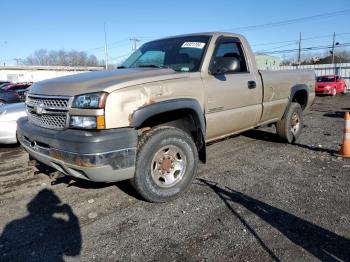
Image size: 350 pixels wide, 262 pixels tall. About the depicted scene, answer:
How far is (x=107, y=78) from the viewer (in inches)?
140

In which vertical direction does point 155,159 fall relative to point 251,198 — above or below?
above

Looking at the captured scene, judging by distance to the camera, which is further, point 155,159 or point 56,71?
point 56,71

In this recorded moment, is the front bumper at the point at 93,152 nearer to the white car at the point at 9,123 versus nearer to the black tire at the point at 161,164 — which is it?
the black tire at the point at 161,164

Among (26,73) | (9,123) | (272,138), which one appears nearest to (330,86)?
(272,138)

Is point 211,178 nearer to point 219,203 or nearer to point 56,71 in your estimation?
point 219,203

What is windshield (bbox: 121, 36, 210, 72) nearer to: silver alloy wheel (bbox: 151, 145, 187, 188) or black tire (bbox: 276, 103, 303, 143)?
silver alloy wheel (bbox: 151, 145, 187, 188)

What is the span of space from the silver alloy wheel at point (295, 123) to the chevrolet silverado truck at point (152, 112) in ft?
4.38

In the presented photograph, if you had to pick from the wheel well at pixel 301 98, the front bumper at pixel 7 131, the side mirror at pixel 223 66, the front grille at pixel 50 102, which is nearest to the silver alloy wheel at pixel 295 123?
the wheel well at pixel 301 98

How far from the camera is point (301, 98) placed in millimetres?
6902

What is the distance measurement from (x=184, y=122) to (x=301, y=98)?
12.4ft

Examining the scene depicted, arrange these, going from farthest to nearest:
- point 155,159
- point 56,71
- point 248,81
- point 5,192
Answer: point 56,71 → point 248,81 → point 5,192 → point 155,159

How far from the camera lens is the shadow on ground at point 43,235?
2.82 metres

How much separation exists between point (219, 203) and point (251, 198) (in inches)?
16.7

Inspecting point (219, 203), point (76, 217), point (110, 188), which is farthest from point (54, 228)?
point (219, 203)
